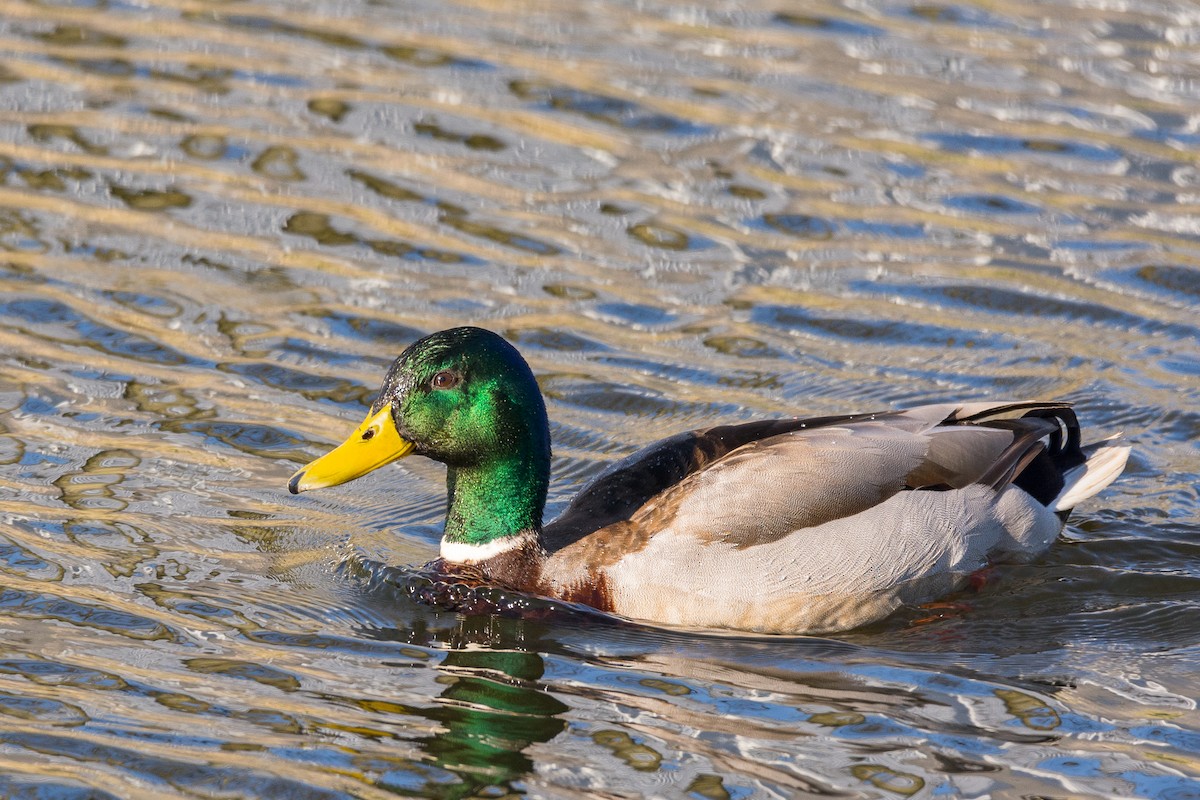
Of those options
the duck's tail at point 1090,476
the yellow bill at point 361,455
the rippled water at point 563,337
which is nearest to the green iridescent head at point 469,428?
the yellow bill at point 361,455

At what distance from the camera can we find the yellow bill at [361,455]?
684cm

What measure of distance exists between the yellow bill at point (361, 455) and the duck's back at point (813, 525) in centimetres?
74

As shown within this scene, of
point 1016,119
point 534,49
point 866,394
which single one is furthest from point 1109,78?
point 866,394

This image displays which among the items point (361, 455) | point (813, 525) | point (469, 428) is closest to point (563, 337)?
point (469, 428)

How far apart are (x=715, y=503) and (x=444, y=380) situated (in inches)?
43.5

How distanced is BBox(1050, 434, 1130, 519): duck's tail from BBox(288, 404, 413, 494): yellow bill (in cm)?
268

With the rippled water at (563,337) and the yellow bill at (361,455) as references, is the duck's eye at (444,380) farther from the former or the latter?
the rippled water at (563,337)

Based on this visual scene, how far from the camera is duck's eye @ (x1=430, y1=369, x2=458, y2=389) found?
6.86 meters

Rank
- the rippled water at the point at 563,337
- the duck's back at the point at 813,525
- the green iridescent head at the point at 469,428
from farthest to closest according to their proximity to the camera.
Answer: the green iridescent head at the point at 469,428 → the duck's back at the point at 813,525 → the rippled water at the point at 563,337

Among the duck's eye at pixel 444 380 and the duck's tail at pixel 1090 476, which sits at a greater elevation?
the duck's eye at pixel 444 380

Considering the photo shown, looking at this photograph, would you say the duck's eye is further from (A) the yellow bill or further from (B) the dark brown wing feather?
(B) the dark brown wing feather

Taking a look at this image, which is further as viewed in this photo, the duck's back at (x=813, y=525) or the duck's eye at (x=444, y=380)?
the duck's eye at (x=444, y=380)

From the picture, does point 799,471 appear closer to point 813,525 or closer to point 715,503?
point 813,525

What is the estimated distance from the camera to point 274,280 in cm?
996
